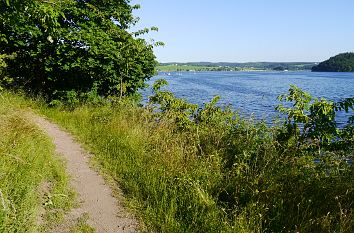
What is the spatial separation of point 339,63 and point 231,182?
163 metres

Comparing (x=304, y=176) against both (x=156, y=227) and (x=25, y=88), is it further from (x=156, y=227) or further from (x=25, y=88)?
(x=25, y=88)

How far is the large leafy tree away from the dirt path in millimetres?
6920

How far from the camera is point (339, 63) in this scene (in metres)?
153

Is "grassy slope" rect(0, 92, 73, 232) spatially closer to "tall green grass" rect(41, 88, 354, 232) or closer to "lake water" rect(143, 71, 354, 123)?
"tall green grass" rect(41, 88, 354, 232)

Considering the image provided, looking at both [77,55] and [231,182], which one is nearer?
[231,182]

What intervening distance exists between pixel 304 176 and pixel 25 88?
14010 millimetres

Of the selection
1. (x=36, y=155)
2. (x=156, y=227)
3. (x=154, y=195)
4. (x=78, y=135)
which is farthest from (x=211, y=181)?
(x=78, y=135)

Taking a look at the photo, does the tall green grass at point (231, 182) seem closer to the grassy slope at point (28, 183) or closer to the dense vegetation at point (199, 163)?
the dense vegetation at point (199, 163)

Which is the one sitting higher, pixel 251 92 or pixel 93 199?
pixel 93 199

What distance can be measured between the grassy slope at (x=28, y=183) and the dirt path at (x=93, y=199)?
0.21 m

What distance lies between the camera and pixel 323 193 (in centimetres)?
528

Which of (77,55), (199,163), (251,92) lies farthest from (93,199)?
(251,92)

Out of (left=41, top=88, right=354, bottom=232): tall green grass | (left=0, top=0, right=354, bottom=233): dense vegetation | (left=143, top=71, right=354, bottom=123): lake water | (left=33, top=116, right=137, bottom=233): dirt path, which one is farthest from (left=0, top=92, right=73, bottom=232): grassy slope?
(left=143, top=71, right=354, bottom=123): lake water

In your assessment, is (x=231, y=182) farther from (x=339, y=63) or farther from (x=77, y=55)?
(x=339, y=63)
